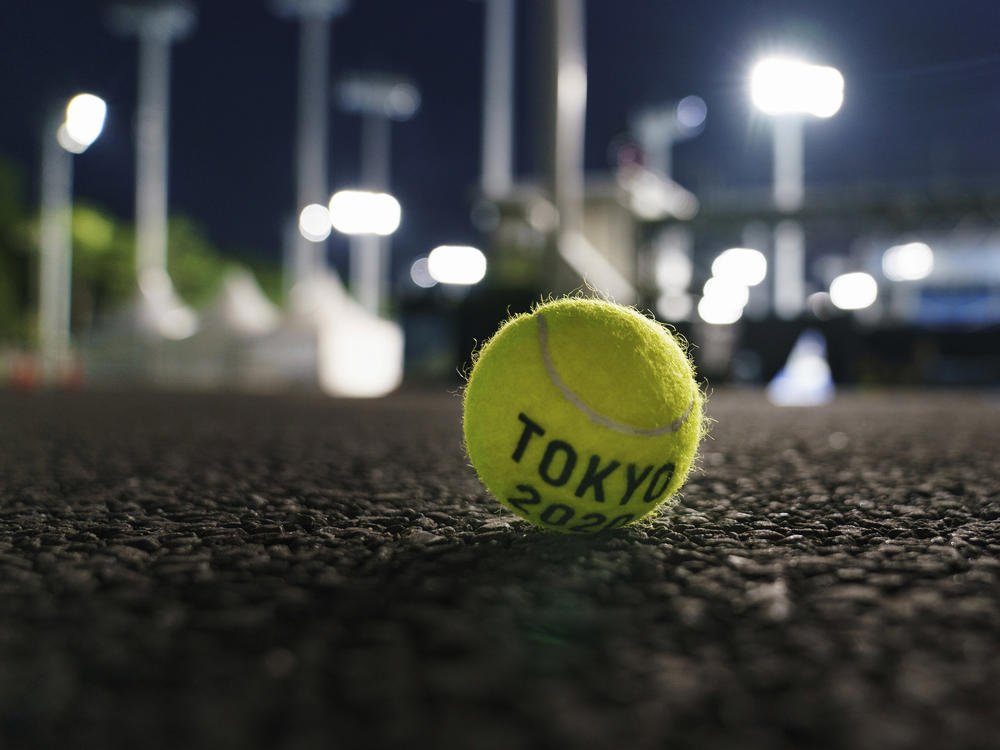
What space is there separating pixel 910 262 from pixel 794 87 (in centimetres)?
2180

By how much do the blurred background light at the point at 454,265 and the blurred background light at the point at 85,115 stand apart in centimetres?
2508

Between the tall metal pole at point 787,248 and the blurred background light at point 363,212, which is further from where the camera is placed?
the blurred background light at point 363,212

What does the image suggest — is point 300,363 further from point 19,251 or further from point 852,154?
point 19,251

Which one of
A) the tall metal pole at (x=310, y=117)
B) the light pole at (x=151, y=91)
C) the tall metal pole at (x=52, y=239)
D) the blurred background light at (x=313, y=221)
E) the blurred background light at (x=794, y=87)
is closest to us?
the blurred background light at (x=794, y=87)

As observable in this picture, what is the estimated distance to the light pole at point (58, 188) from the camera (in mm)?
20766

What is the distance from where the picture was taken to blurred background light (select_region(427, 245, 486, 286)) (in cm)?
4584

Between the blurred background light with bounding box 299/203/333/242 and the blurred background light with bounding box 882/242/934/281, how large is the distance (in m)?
25.0

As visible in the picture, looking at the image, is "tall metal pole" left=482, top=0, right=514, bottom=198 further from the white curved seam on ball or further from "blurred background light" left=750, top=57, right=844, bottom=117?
the white curved seam on ball

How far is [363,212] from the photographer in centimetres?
3269

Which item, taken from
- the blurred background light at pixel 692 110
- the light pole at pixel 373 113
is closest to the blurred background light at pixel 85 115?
the light pole at pixel 373 113

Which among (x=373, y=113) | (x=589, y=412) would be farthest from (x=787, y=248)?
(x=589, y=412)

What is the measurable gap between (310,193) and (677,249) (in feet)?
44.9

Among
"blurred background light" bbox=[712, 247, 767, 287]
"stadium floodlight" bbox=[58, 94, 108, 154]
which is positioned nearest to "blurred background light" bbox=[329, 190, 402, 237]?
Answer: "stadium floodlight" bbox=[58, 94, 108, 154]

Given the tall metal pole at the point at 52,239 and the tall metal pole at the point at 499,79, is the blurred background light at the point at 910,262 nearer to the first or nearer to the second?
the tall metal pole at the point at 499,79
